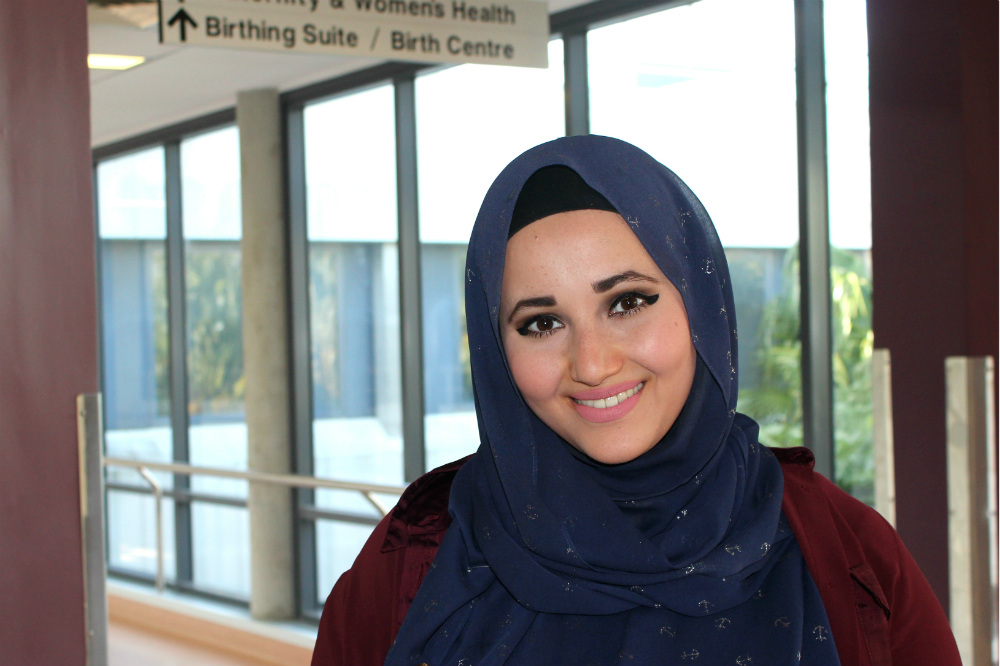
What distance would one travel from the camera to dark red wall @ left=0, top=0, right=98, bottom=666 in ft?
7.06

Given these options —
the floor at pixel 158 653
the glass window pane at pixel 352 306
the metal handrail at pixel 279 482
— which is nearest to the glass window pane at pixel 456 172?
the glass window pane at pixel 352 306

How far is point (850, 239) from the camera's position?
4.16 meters

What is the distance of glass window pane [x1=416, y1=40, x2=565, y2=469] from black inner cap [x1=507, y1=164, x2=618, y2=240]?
3848 millimetres

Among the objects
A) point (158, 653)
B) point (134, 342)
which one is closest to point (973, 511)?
point (158, 653)

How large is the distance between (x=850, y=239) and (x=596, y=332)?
3113 mm

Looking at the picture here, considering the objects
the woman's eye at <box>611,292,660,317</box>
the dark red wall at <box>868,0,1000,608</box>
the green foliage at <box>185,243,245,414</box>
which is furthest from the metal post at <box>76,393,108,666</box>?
the green foliage at <box>185,243,245,414</box>

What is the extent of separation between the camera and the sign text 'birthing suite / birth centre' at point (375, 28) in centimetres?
308

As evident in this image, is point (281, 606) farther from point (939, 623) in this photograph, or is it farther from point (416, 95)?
point (939, 623)

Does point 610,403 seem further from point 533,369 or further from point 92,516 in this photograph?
point 92,516

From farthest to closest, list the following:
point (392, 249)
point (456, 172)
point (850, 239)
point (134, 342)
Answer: point (134, 342), point (392, 249), point (456, 172), point (850, 239)

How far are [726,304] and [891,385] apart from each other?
171cm

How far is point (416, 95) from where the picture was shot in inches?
236

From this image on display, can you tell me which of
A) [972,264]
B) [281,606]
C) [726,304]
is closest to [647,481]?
[726,304]

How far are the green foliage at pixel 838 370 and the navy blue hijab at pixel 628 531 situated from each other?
2914 millimetres
